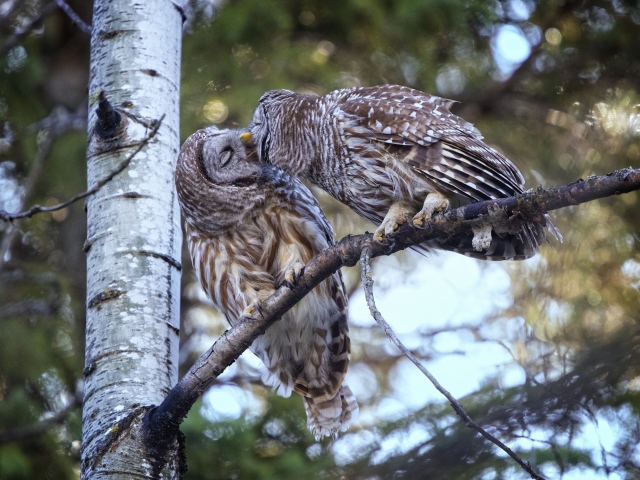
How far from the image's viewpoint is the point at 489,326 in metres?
5.23

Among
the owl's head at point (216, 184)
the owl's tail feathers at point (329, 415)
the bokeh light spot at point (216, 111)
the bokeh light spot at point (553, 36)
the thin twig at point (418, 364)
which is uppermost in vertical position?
the bokeh light spot at point (553, 36)

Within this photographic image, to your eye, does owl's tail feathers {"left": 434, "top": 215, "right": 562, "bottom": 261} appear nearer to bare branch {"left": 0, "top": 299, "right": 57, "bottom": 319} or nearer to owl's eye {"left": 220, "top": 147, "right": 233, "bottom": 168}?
owl's eye {"left": 220, "top": 147, "right": 233, "bottom": 168}

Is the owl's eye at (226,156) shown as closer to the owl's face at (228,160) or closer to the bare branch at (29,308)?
the owl's face at (228,160)

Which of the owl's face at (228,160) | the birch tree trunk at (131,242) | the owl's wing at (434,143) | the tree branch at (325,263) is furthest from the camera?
the owl's face at (228,160)

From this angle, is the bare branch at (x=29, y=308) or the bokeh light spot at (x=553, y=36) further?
the bokeh light spot at (x=553, y=36)

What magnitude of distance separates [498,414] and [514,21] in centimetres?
413

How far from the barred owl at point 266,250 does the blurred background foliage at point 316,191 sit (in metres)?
0.54

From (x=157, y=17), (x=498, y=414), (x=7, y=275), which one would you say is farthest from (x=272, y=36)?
(x=498, y=414)

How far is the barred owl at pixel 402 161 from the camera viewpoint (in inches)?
111

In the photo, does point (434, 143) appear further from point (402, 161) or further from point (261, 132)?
point (261, 132)

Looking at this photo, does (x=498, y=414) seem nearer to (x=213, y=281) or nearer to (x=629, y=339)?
(x=629, y=339)

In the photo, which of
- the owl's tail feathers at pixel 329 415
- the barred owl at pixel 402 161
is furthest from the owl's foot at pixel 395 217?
the owl's tail feathers at pixel 329 415

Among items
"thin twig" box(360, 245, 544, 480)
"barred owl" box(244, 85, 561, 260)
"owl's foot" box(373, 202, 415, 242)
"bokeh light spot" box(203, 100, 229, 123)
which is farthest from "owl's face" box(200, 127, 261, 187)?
"bokeh light spot" box(203, 100, 229, 123)

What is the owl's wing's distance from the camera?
2805 millimetres
